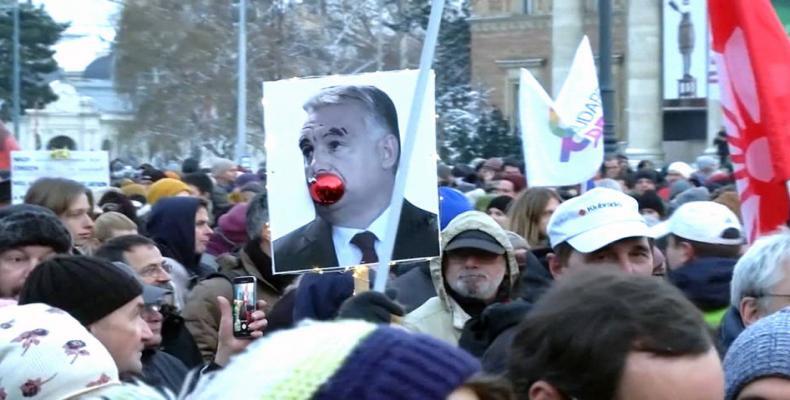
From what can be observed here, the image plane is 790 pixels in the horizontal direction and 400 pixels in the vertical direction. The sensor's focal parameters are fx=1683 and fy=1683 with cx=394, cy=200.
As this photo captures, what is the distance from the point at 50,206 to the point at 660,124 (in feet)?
114

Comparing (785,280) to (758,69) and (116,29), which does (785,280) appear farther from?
(116,29)

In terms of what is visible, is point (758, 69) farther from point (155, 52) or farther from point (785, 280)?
point (155, 52)

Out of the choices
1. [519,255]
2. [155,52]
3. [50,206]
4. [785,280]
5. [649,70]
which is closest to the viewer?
[785,280]

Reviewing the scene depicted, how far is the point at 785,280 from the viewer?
4.18 m

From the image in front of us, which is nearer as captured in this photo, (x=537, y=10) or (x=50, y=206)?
(x=50, y=206)

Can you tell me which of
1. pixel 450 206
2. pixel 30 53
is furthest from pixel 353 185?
pixel 30 53

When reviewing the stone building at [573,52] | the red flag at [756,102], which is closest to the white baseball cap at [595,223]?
the red flag at [756,102]

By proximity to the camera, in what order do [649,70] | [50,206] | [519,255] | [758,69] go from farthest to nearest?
[649,70] < [50,206] < [519,255] < [758,69]

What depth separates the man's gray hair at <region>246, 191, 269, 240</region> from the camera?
7.21 m

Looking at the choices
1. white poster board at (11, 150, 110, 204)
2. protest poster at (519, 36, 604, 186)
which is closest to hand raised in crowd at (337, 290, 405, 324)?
protest poster at (519, 36, 604, 186)


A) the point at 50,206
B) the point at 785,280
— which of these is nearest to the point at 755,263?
the point at 785,280

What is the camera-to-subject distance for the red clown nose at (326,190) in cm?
564

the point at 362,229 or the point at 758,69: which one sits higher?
the point at 758,69

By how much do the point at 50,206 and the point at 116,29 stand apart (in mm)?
47438
